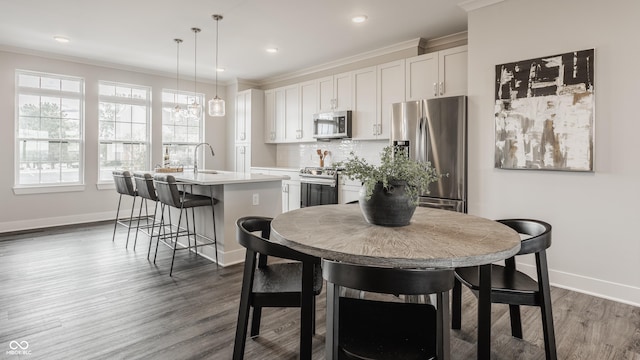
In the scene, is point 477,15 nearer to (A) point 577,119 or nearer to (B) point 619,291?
(A) point 577,119

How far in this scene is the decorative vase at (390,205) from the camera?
164 cm

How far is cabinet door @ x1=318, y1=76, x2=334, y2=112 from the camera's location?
5395 millimetres

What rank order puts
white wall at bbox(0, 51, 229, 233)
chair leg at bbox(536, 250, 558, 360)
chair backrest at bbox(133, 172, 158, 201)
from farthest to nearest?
white wall at bbox(0, 51, 229, 233) → chair backrest at bbox(133, 172, 158, 201) → chair leg at bbox(536, 250, 558, 360)

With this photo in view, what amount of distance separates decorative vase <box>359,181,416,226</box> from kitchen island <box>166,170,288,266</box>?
78.0 inches

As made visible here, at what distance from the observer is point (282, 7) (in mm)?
3512

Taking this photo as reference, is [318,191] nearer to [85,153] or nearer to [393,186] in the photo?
[393,186]

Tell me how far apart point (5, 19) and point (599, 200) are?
19.8 ft

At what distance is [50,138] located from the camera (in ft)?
17.4

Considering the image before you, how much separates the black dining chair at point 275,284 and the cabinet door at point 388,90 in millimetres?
3027

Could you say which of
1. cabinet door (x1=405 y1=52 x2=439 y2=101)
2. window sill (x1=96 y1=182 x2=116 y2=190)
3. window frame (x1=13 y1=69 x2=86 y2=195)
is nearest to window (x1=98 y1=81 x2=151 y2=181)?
window sill (x1=96 y1=182 x2=116 y2=190)

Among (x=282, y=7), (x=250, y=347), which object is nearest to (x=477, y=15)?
(x=282, y=7)

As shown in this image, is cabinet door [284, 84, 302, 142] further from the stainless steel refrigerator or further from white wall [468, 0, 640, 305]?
white wall [468, 0, 640, 305]

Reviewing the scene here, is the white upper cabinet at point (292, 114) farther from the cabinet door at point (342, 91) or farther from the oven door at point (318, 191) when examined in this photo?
the oven door at point (318, 191)

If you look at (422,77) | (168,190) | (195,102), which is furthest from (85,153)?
(422,77)
